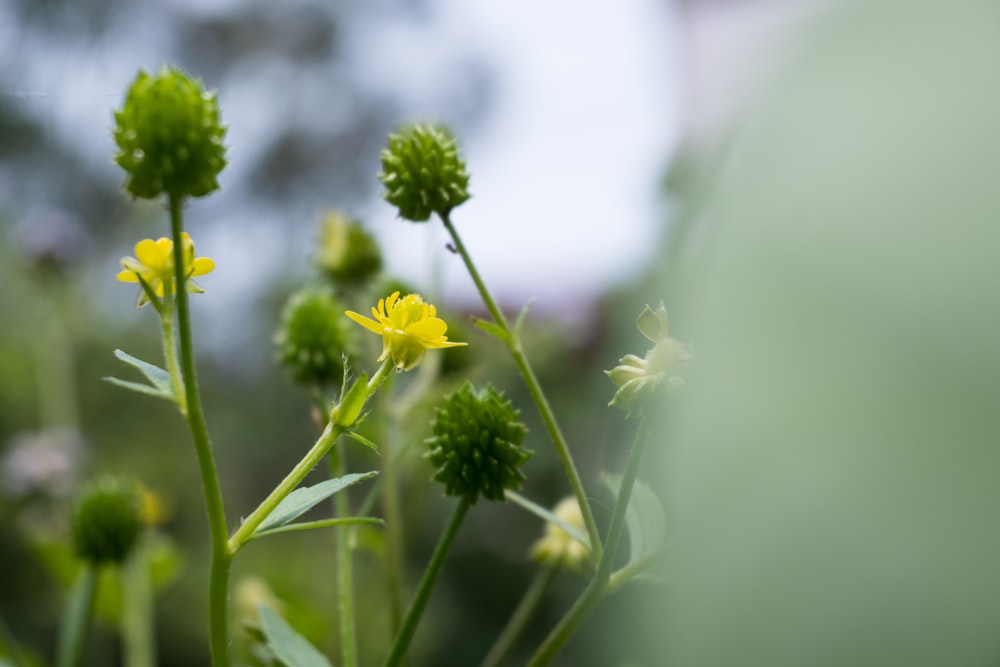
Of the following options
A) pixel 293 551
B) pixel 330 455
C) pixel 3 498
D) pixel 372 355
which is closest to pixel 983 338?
pixel 330 455

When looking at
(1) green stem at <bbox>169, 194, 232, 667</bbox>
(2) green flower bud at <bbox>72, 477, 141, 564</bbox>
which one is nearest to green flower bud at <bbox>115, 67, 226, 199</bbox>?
(1) green stem at <bbox>169, 194, 232, 667</bbox>

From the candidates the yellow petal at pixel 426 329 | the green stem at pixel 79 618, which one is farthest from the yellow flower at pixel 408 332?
the green stem at pixel 79 618

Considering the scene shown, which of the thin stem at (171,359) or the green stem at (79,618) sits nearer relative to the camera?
the thin stem at (171,359)

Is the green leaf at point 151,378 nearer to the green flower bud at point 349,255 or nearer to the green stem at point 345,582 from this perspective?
the green stem at point 345,582

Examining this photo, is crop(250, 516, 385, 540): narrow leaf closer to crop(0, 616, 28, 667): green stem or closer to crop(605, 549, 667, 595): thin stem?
crop(605, 549, 667, 595): thin stem

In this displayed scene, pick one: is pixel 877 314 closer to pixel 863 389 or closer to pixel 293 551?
pixel 863 389

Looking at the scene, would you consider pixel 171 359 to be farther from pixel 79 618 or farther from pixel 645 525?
pixel 79 618
